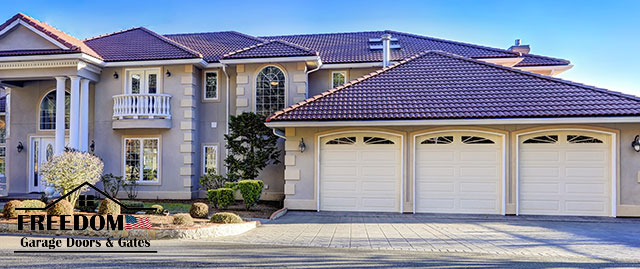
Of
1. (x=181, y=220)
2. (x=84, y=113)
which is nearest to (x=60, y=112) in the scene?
(x=84, y=113)

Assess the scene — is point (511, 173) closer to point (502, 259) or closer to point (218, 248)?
point (502, 259)

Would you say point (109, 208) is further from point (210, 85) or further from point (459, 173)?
point (459, 173)

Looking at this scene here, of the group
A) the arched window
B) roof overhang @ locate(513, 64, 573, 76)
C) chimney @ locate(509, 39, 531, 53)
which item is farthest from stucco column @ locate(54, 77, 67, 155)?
chimney @ locate(509, 39, 531, 53)

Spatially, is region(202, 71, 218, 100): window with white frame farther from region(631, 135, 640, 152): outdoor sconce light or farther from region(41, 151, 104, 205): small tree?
region(631, 135, 640, 152): outdoor sconce light

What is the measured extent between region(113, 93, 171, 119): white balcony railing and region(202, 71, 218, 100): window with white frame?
57.4 inches

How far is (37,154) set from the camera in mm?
16125

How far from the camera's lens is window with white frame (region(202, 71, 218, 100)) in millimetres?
15945

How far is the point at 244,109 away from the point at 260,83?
1.12 m

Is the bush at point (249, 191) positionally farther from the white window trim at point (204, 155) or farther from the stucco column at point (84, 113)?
the stucco column at point (84, 113)

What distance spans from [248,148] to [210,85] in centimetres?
380

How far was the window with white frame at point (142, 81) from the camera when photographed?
1545 centimetres

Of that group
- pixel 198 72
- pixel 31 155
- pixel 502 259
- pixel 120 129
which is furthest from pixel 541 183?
pixel 31 155

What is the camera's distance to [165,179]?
15.2 m

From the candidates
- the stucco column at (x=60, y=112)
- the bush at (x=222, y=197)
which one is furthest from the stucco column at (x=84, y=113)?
the bush at (x=222, y=197)
